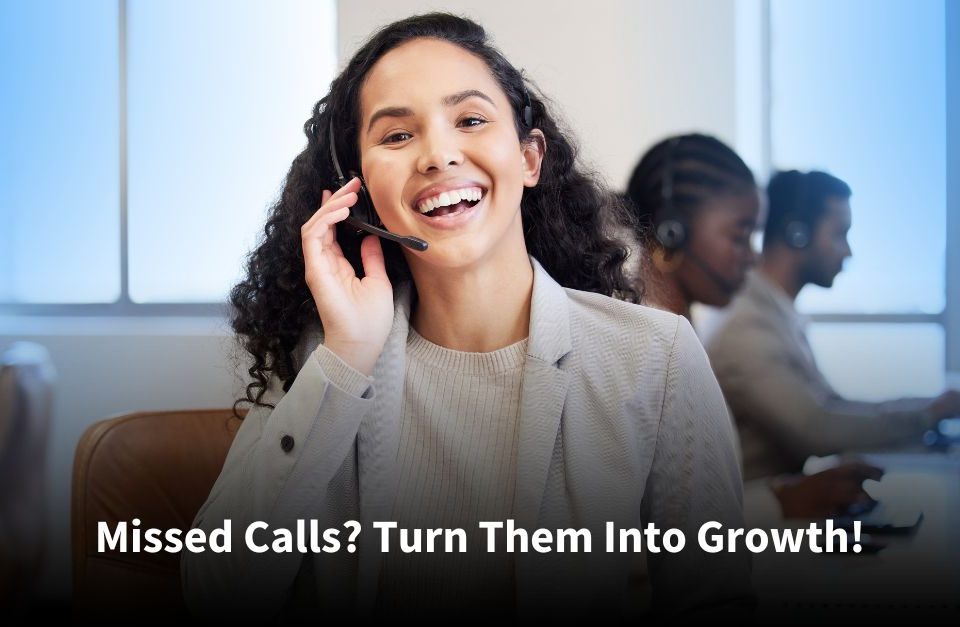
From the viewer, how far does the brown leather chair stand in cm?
144

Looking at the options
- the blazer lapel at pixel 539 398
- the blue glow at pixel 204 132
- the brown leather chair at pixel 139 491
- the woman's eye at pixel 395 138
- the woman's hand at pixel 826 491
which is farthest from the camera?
the blue glow at pixel 204 132

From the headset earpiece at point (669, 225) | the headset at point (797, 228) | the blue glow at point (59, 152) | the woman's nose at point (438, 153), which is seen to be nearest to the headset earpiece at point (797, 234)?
the headset at point (797, 228)

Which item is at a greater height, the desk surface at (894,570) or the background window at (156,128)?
the background window at (156,128)

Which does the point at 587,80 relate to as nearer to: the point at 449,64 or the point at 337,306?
the point at 449,64

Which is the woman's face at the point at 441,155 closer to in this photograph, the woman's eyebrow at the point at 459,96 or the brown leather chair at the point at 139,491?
the woman's eyebrow at the point at 459,96

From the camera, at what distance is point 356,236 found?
4.31ft

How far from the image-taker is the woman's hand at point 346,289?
1.14 m

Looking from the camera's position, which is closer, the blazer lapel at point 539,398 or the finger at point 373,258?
the blazer lapel at point 539,398

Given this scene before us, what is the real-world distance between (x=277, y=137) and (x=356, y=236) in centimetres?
120

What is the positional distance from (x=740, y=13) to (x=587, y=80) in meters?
0.45

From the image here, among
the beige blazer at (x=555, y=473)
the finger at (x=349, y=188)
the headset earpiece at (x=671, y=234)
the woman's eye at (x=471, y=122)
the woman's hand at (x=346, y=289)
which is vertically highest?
the woman's eye at (x=471, y=122)

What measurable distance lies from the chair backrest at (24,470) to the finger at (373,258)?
122 centimetres

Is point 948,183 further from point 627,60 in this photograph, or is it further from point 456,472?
point 456,472

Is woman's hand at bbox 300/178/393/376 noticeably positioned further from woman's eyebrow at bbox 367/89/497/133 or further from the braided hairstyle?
the braided hairstyle
